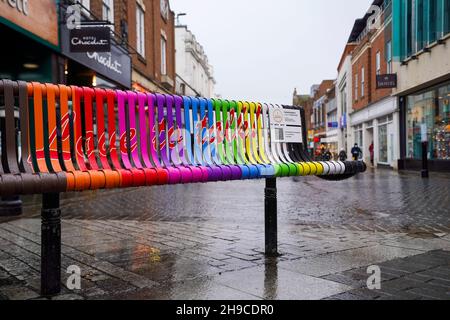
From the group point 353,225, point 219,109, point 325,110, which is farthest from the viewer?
point 325,110

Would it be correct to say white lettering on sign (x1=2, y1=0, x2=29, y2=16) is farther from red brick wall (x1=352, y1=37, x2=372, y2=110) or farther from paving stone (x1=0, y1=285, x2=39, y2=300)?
red brick wall (x1=352, y1=37, x2=372, y2=110)

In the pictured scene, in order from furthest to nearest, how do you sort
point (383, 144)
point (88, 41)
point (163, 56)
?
point (383, 144)
point (163, 56)
point (88, 41)

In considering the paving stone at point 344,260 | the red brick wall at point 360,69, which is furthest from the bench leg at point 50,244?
the red brick wall at point 360,69

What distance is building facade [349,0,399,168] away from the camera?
79.5 feet

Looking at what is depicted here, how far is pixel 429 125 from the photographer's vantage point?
19.8 metres

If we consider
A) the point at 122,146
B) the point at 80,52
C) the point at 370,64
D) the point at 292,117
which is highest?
the point at 370,64

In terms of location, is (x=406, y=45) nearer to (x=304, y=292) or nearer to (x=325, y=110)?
(x=304, y=292)

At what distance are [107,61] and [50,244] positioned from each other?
12.6 m

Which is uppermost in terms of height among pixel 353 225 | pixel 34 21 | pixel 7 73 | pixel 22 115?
pixel 34 21

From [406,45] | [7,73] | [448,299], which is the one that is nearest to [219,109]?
[448,299]

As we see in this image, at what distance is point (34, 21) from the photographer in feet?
32.7

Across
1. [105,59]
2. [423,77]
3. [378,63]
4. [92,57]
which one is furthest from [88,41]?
[378,63]

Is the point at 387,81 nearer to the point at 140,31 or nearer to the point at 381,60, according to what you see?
the point at 381,60

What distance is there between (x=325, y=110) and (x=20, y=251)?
5587 cm
